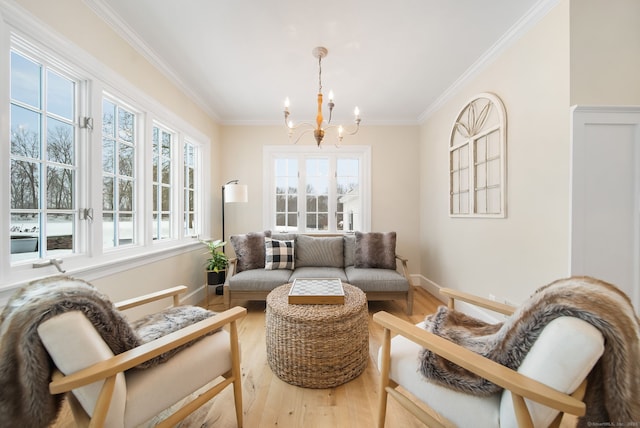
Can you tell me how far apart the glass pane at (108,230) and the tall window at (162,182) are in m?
0.52

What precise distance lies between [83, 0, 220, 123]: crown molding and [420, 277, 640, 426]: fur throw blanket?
3.03 meters

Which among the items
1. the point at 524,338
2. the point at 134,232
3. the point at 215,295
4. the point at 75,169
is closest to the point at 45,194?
the point at 75,169

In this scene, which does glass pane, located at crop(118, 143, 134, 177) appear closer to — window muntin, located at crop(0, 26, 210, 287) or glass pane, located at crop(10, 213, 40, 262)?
window muntin, located at crop(0, 26, 210, 287)

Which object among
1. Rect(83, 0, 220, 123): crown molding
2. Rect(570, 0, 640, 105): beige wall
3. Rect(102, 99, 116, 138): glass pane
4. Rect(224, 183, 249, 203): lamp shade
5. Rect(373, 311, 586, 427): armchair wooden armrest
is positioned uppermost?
Rect(83, 0, 220, 123): crown molding

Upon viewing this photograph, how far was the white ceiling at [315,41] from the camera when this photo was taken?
171 centimetres

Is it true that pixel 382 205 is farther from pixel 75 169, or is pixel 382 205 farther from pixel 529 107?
pixel 75 169

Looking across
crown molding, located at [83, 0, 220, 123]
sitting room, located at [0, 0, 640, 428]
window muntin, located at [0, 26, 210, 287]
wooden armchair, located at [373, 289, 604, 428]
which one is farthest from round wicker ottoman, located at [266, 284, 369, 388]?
crown molding, located at [83, 0, 220, 123]

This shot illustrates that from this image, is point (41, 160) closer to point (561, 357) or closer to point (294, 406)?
point (294, 406)

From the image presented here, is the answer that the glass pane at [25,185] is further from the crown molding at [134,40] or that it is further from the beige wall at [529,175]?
the beige wall at [529,175]

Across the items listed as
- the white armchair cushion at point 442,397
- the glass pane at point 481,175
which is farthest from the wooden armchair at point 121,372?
the glass pane at point 481,175

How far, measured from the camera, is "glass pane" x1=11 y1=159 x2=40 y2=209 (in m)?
1.36

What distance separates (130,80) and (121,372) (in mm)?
2235

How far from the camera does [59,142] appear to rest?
159 cm

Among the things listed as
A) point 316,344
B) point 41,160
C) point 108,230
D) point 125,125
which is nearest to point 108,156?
point 125,125
